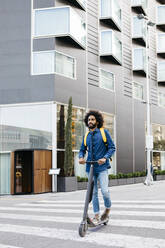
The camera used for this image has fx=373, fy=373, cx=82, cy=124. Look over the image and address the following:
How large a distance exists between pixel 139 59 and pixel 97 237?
884 inches

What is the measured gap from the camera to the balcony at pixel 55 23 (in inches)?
722

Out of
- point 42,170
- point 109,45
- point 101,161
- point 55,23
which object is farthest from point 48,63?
point 101,161

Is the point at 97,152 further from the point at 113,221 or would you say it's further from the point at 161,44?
the point at 161,44

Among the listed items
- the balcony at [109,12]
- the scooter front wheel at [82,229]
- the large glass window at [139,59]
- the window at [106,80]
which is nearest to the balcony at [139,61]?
the large glass window at [139,59]

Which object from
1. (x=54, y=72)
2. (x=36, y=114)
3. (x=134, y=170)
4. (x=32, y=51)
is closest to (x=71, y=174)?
(x=36, y=114)

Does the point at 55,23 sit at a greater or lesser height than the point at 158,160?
greater

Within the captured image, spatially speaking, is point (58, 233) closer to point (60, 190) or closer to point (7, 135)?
point (60, 190)

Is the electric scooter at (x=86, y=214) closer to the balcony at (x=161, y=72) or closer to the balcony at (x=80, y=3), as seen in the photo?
the balcony at (x=80, y=3)

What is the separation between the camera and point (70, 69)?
1942 centimetres

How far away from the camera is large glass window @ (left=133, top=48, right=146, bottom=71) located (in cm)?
2611

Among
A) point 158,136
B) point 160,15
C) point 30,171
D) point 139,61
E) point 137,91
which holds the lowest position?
point 30,171

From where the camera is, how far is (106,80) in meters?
22.5

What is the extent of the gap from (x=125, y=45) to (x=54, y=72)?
9.12m

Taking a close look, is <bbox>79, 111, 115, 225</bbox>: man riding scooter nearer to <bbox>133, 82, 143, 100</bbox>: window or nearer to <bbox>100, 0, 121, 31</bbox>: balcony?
<bbox>100, 0, 121, 31</bbox>: balcony
